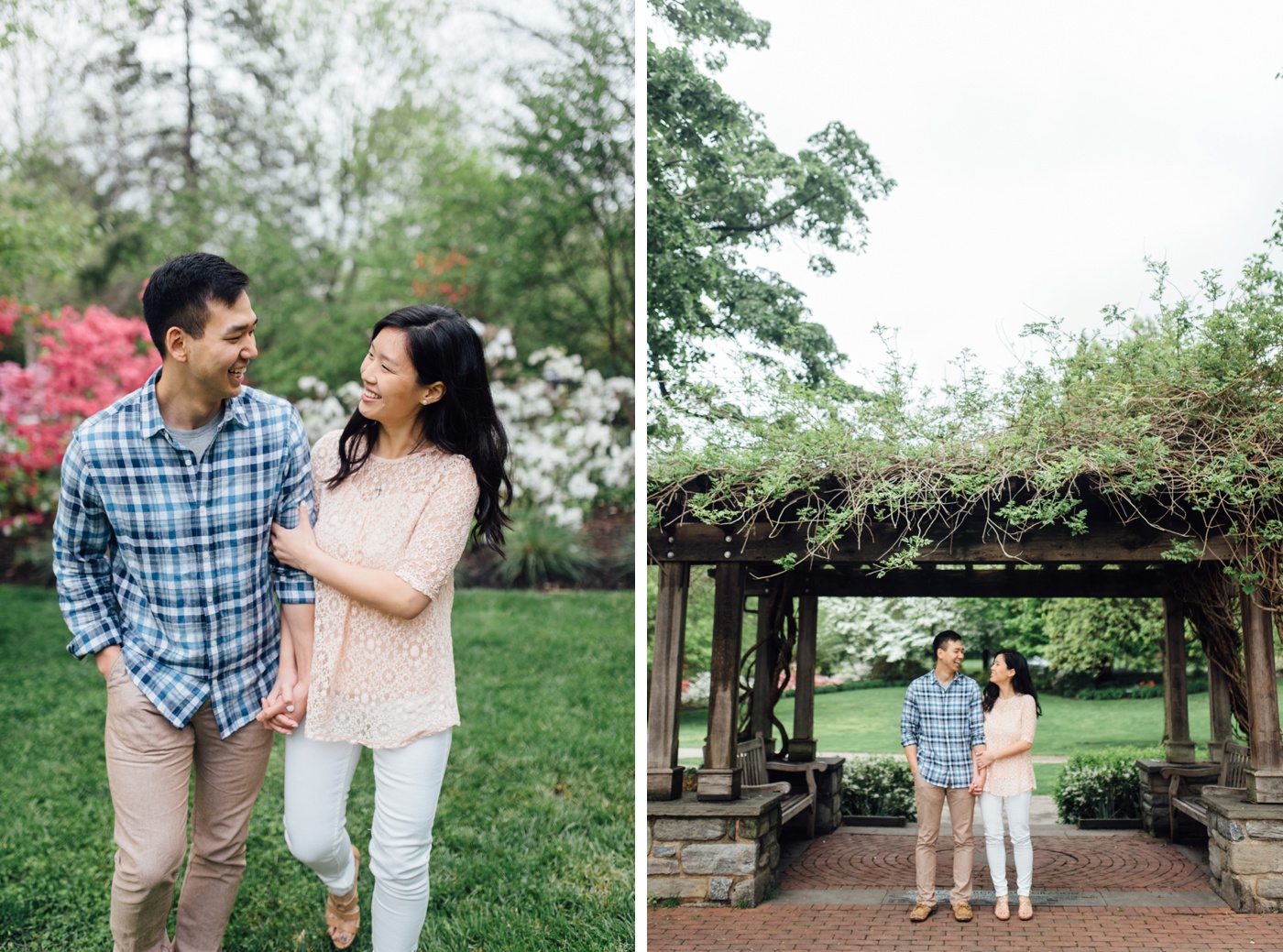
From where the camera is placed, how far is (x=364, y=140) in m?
9.38

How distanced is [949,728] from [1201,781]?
2858 mm

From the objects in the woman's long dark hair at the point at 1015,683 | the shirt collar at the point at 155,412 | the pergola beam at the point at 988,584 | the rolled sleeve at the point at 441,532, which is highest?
the shirt collar at the point at 155,412

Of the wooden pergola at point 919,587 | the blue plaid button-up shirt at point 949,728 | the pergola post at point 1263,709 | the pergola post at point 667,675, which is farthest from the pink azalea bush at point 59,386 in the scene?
the pergola post at point 1263,709

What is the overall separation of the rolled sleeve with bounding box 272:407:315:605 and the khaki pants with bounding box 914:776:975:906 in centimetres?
284

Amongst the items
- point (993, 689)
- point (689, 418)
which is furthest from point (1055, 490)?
point (689, 418)

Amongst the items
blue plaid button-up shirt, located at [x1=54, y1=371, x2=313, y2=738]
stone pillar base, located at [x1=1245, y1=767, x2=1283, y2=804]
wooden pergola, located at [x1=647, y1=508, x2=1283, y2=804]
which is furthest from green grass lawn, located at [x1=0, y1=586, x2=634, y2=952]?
stone pillar base, located at [x1=1245, y1=767, x2=1283, y2=804]

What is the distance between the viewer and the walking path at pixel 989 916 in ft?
13.0

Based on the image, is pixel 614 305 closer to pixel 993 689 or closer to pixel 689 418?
pixel 689 418

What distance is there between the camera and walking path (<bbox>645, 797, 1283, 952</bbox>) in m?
3.95

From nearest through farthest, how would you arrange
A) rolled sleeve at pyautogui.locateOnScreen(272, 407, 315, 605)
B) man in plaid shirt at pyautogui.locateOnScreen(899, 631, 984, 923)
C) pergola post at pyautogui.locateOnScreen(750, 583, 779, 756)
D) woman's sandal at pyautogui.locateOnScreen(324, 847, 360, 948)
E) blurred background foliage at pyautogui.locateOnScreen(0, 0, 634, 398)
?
rolled sleeve at pyautogui.locateOnScreen(272, 407, 315, 605), woman's sandal at pyautogui.locateOnScreen(324, 847, 360, 948), man in plaid shirt at pyautogui.locateOnScreen(899, 631, 984, 923), pergola post at pyautogui.locateOnScreen(750, 583, 779, 756), blurred background foliage at pyautogui.locateOnScreen(0, 0, 634, 398)

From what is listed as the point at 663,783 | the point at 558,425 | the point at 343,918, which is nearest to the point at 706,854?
the point at 663,783

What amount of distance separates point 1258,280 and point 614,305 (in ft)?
17.2

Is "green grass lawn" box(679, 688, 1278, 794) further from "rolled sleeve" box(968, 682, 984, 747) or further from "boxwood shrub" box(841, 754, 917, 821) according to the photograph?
"rolled sleeve" box(968, 682, 984, 747)

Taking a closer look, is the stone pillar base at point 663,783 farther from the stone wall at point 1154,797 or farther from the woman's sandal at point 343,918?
the stone wall at point 1154,797
